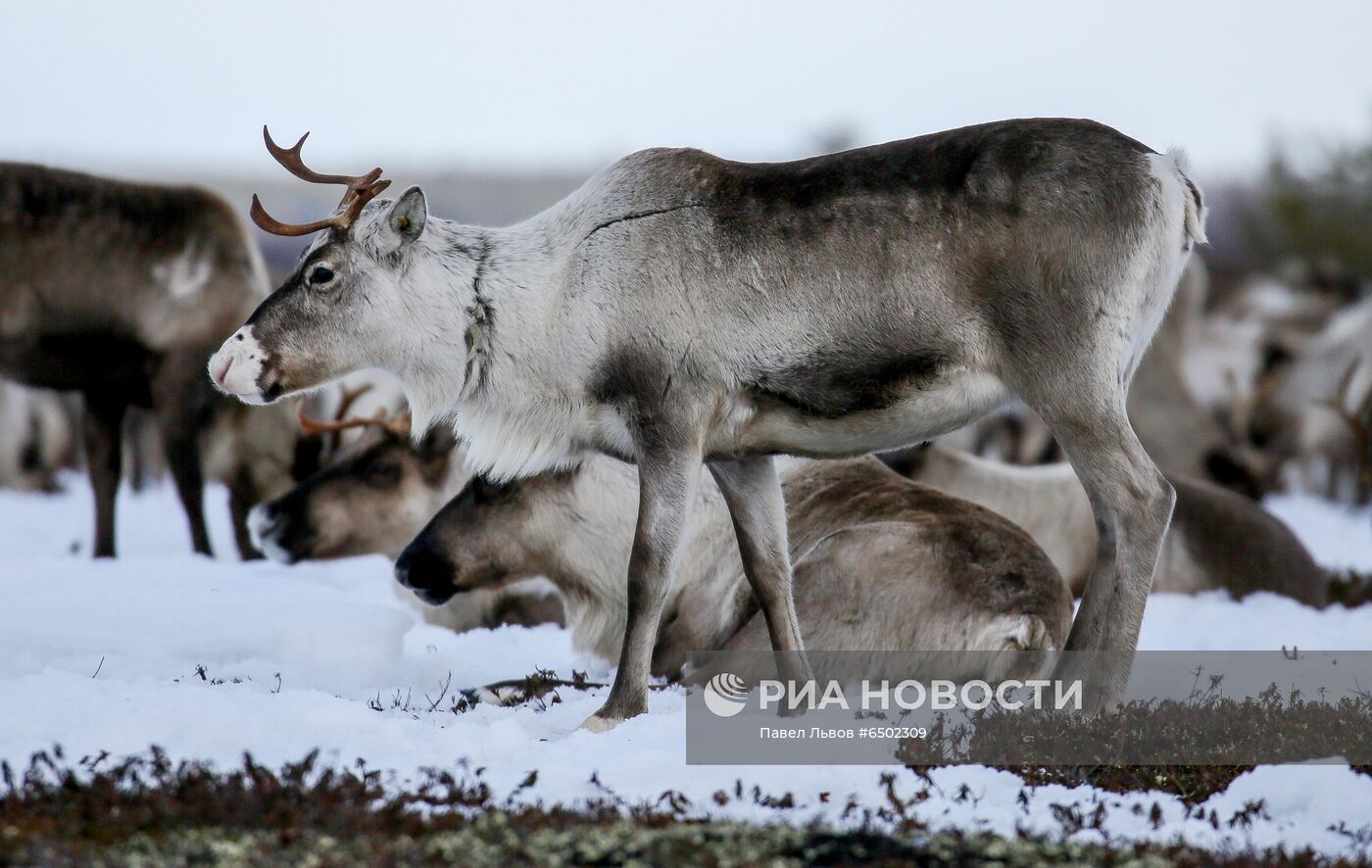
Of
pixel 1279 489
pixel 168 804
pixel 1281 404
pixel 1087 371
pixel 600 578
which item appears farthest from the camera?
pixel 1281 404

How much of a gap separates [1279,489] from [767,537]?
12.8 m

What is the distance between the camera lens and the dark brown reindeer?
9305 millimetres

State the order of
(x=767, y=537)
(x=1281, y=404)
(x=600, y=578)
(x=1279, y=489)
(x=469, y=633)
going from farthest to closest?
(x=1281, y=404)
(x=1279, y=489)
(x=469, y=633)
(x=600, y=578)
(x=767, y=537)

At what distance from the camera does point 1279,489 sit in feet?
55.0

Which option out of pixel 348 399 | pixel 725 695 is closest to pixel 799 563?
pixel 725 695

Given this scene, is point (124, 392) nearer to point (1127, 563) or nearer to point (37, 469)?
point (1127, 563)

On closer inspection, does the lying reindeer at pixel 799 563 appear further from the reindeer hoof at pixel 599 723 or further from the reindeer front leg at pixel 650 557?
the reindeer hoof at pixel 599 723

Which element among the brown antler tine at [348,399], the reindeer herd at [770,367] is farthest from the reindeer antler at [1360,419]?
the reindeer herd at [770,367]

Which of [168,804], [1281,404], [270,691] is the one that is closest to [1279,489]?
[1281,404]

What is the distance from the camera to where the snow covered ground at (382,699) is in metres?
4.05

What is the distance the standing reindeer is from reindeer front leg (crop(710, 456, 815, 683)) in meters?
0.01

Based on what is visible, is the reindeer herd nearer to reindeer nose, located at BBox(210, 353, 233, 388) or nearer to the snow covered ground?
reindeer nose, located at BBox(210, 353, 233, 388)

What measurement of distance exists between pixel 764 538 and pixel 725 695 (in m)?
0.54

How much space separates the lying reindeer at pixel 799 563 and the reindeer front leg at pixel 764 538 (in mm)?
201
